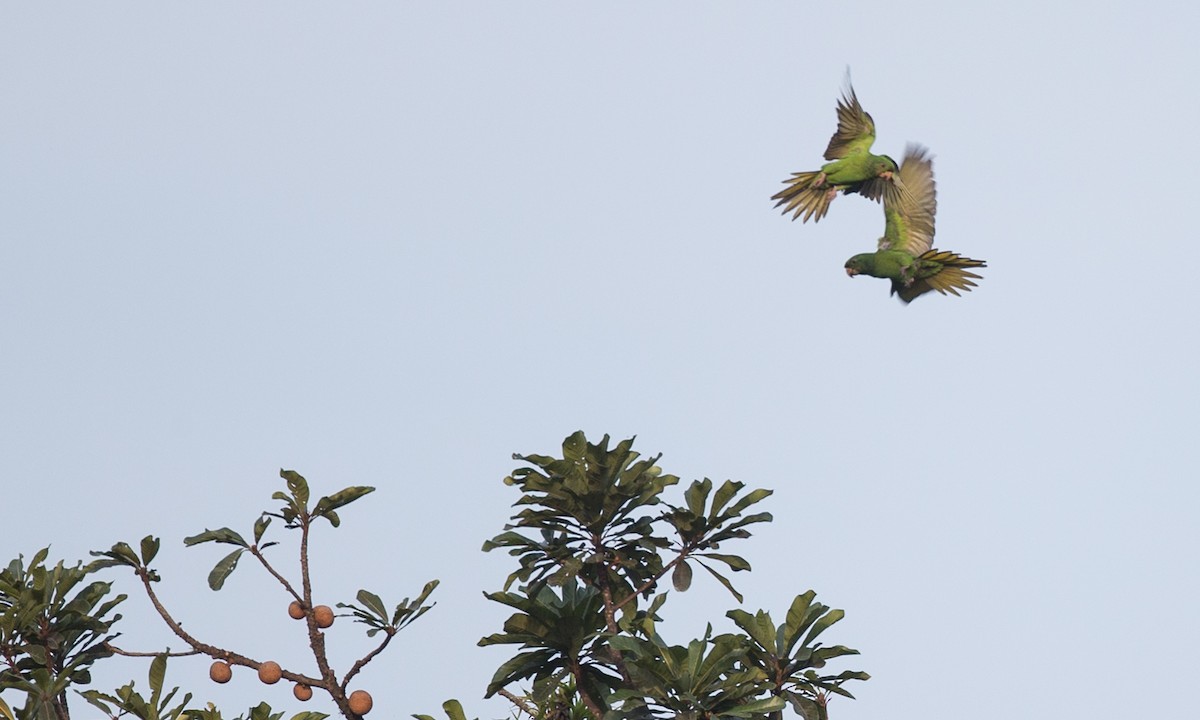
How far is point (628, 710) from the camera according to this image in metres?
9.68

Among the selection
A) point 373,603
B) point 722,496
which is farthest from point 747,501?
point 373,603

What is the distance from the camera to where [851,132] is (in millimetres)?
14594

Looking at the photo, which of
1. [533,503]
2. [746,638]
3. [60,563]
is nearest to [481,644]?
[533,503]

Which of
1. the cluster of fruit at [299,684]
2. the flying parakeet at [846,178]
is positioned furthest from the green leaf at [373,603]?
the flying parakeet at [846,178]

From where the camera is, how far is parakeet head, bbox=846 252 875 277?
46.1ft

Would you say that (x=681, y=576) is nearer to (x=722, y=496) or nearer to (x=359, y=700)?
(x=722, y=496)

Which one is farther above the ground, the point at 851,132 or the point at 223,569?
the point at 851,132

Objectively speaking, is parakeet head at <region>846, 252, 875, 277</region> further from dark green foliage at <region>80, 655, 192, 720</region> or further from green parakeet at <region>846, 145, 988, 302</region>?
dark green foliage at <region>80, 655, 192, 720</region>

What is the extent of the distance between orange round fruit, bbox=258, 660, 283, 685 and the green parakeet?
7.53 meters

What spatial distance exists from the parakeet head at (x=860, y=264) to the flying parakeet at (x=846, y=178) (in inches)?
22.1

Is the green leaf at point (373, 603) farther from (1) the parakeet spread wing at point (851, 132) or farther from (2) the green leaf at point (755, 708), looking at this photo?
(1) the parakeet spread wing at point (851, 132)

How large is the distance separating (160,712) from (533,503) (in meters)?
3.21

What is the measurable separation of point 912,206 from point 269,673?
8.34m

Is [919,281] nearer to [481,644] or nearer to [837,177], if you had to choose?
[837,177]
